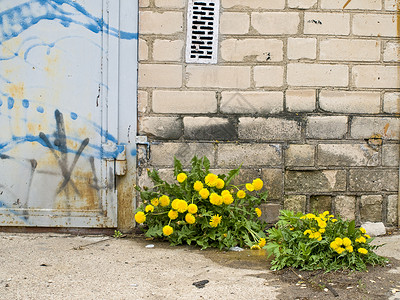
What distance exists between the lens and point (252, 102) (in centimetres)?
371

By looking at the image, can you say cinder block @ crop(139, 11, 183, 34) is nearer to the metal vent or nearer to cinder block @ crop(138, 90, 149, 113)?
the metal vent

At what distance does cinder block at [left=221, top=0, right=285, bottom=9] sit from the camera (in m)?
3.65

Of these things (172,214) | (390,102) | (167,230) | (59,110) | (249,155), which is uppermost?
(390,102)

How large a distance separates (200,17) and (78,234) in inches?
76.2

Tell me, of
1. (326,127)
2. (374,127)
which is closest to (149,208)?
(326,127)

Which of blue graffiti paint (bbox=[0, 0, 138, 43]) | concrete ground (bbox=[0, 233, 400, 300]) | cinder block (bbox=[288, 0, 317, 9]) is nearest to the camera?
concrete ground (bbox=[0, 233, 400, 300])

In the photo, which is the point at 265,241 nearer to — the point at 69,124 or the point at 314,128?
the point at 314,128

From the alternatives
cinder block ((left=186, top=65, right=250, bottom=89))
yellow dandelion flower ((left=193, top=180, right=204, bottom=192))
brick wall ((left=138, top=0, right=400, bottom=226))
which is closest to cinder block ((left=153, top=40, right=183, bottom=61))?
brick wall ((left=138, top=0, right=400, bottom=226))

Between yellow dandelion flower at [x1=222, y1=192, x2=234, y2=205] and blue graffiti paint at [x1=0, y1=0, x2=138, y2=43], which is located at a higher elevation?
blue graffiti paint at [x1=0, y1=0, x2=138, y2=43]

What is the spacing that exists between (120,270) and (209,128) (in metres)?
1.33

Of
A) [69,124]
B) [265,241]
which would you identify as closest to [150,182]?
[69,124]

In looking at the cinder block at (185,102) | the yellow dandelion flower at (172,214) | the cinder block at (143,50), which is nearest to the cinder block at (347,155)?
the cinder block at (185,102)

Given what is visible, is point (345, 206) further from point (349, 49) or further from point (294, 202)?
point (349, 49)

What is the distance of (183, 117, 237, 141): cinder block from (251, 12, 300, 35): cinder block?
2.52 ft
